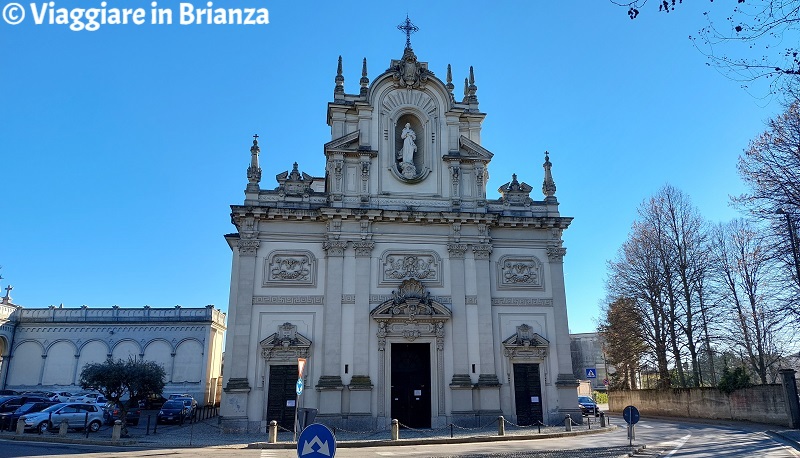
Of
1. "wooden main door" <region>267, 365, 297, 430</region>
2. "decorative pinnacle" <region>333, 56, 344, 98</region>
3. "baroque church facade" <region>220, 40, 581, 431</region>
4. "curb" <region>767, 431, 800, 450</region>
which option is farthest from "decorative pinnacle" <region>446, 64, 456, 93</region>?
"curb" <region>767, 431, 800, 450</region>

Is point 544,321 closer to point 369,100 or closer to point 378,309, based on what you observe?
point 378,309

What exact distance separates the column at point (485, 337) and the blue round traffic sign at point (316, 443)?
2050cm

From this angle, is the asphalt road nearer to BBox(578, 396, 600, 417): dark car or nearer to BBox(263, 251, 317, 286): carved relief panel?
BBox(263, 251, 317, 286): carved relief panel

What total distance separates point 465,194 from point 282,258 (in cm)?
1052

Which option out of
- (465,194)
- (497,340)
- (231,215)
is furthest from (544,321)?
(231,215)

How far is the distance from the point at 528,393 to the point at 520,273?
6.27m

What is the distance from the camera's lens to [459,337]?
90.0 ft

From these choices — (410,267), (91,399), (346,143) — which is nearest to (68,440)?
(410,267)

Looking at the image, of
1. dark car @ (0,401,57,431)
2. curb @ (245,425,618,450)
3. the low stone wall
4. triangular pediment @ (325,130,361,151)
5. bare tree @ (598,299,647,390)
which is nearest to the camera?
curb @ (245,425,618,450)

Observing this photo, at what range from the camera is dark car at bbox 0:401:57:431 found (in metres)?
25.8

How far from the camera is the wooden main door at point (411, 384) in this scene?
26514 mm

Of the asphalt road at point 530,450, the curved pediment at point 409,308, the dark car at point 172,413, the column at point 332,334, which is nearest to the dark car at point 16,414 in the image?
the asphalt road at point 530,450

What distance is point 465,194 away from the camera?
98.6 feet

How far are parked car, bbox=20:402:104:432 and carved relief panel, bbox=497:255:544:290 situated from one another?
2114cm
